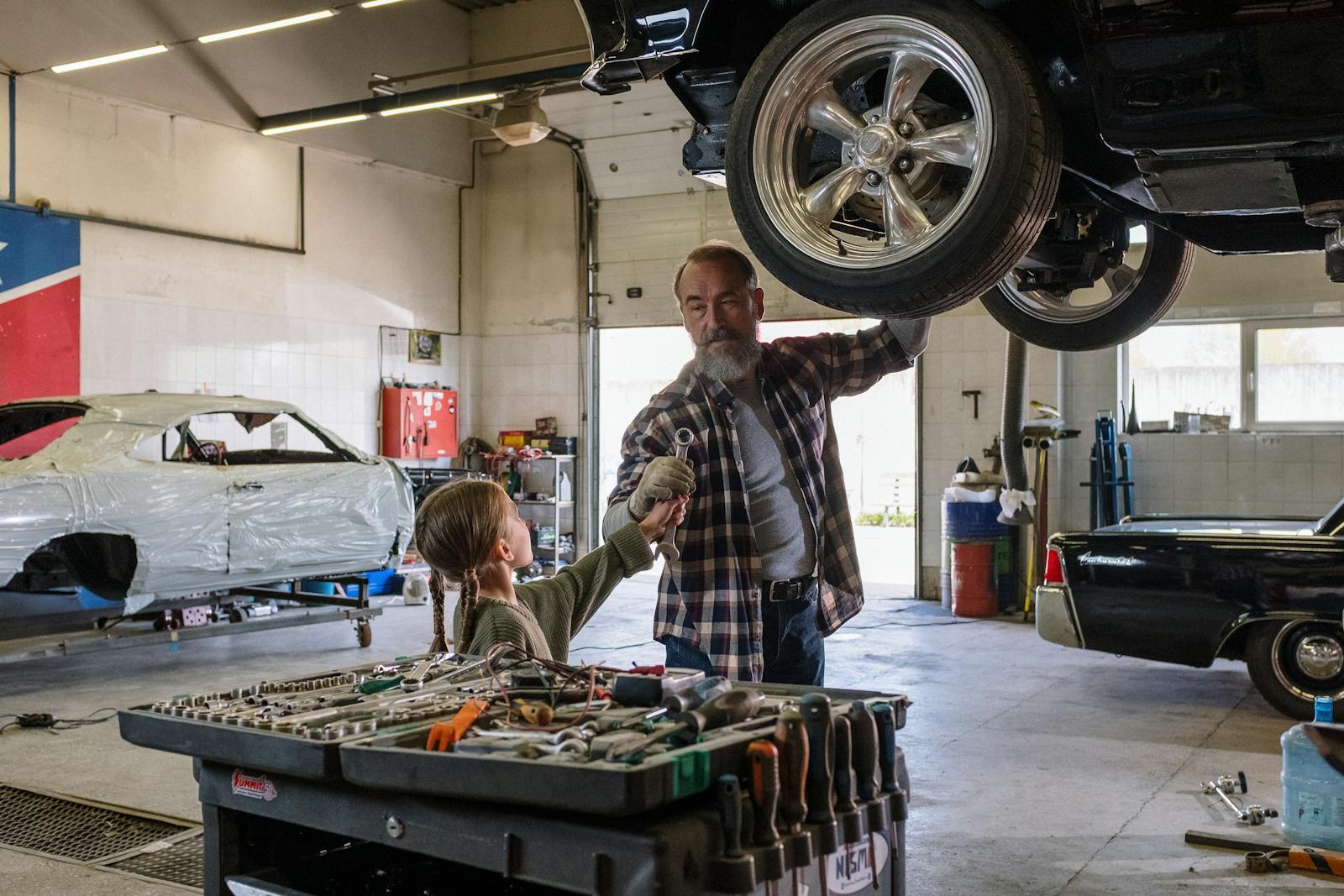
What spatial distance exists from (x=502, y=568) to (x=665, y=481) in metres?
0.36

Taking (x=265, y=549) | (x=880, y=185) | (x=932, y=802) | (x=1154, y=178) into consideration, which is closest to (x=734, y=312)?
(x=880, y=185)

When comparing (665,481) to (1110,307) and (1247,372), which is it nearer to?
(1110,307)

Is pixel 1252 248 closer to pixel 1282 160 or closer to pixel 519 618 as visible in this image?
pixel 1282 160

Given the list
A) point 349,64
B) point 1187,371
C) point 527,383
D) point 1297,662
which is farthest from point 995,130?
point 527,383

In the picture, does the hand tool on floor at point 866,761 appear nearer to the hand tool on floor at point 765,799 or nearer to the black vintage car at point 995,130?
the hand tool on floor at point 765,799

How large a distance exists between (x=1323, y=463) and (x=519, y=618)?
7616 mm

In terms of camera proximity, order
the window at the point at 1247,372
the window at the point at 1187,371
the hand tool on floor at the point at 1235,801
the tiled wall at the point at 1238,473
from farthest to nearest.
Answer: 1. the window at the point at 1187,371
2. the window at the point at 1247,372
3. the tiled wall at the point at 1238,473
4. the hand tool on floor at the point at 1235,801

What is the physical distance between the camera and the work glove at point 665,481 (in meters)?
2.13

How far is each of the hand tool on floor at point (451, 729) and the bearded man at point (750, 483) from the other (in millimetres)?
1093

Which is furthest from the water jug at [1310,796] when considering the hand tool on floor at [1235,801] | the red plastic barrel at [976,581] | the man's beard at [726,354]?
the red plastic barrel at [976,581]

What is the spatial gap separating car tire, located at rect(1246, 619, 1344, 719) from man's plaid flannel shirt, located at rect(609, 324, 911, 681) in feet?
10.0

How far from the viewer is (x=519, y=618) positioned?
6.85 feet

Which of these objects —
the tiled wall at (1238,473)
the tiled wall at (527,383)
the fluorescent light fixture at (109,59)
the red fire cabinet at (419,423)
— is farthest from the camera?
the tiled wall at (527,383)

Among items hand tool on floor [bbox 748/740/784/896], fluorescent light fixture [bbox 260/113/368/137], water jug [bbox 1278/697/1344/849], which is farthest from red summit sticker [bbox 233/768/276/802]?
fluorescent light fixture [bbox 260/113/368/137]
